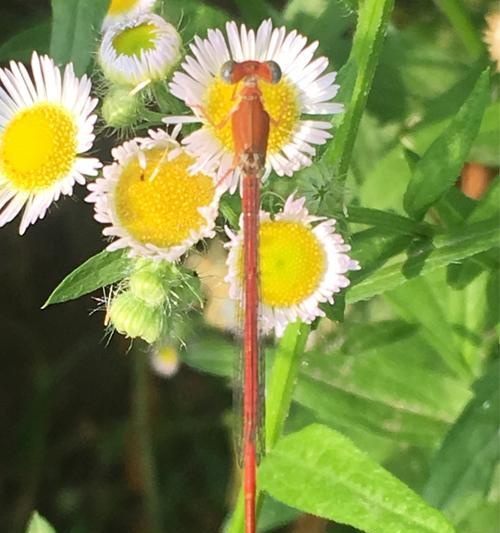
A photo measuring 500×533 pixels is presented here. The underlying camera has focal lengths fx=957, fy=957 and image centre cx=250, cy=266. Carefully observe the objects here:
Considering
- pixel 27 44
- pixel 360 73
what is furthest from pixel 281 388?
pixel 27 44

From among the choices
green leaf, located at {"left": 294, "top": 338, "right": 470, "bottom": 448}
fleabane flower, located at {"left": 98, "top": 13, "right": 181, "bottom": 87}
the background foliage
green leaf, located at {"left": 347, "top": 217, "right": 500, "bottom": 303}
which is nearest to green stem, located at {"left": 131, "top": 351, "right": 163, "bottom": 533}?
the background foliage

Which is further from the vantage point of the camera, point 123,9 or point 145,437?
point 145,437


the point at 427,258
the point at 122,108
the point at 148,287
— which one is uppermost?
the point at 122,108

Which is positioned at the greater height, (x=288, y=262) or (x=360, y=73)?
(x=360, y=73)

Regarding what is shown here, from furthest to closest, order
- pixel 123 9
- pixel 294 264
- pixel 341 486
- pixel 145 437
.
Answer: pixel 145 437
pixel 123 9
pixel 294 264
pixel 341 486

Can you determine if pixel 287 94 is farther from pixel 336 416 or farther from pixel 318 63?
pixel 336 416

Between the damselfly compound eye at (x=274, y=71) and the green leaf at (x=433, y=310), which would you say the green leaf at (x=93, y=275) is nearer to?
the damselfly compound eye at (x=274, y=71)

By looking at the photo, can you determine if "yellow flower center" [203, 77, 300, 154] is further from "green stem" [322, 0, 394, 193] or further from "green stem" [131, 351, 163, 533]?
"green stem" [131, 351, 163, 533]

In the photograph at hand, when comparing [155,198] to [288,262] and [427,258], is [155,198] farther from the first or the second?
[427,258]
